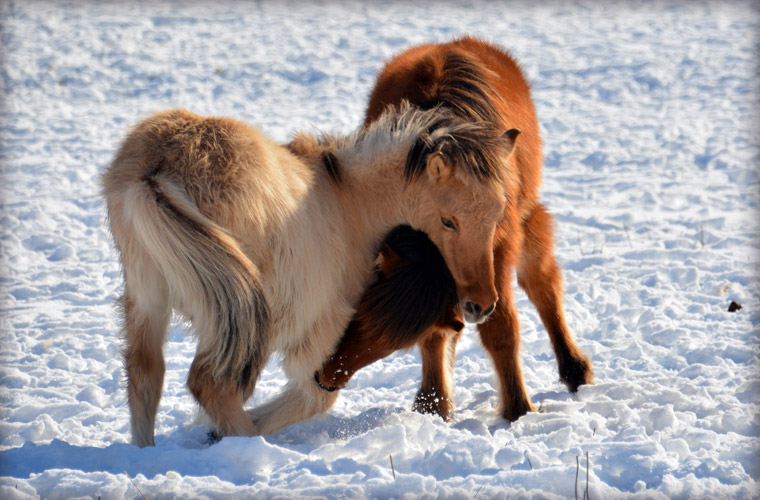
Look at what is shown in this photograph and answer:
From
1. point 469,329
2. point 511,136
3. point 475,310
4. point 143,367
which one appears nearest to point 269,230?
point 143,367

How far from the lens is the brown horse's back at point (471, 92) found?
12.8ft

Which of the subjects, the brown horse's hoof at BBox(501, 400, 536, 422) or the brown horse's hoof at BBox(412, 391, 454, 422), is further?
the brown horse's hoof at BBox(412, 391, 454, 422)

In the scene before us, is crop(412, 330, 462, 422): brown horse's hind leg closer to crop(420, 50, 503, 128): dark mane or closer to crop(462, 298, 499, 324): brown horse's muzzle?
crop(462, 298, 499, 324): brown horse's muzzle

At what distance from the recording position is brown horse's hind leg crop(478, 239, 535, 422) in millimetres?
4039

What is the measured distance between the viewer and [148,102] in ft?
36.9

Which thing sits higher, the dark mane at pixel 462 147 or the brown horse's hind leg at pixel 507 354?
the dark mane at pixel 462 147

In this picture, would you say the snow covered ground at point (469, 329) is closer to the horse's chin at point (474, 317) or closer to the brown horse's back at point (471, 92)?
the horse's chin at point (474, 317)

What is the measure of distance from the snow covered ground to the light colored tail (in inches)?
16.2

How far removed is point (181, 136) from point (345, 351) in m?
1.32

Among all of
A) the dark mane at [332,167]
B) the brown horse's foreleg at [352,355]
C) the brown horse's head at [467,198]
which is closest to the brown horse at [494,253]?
the brown horse's foreleg at [352,355]

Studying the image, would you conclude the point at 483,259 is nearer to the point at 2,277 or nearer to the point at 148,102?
the point at 2,277

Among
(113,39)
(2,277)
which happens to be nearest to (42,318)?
(2,277)

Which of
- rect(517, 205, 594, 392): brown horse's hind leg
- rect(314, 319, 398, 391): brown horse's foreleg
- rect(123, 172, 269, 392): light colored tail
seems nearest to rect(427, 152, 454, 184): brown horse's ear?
rect(314, 319, 398, 391): brown horse's foreleg

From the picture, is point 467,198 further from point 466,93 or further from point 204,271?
point 204,271
